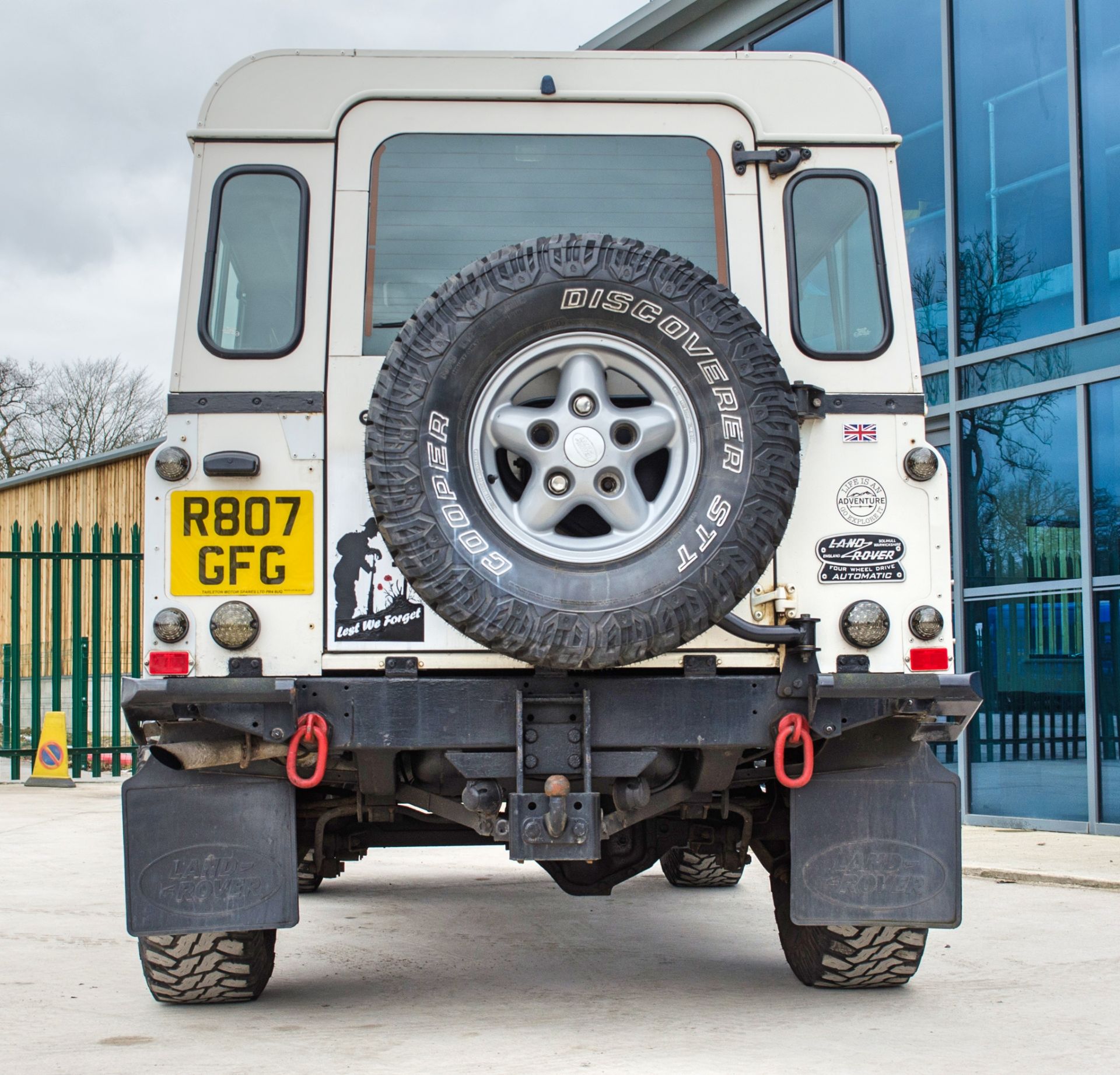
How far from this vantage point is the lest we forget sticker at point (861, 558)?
4559mm

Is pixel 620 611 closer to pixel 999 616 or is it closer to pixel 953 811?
pixel 953 811

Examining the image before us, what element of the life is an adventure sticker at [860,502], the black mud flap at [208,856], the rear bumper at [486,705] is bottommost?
the black mud flap at [208,856]

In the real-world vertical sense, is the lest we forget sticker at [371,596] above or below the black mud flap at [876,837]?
above

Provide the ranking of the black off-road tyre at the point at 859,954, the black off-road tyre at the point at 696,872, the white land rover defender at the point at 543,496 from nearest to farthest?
the white land rover defender at the point at 543,496, the black off-road tyre at the point at 859,954, the black off-road tyre at the point at 696,872

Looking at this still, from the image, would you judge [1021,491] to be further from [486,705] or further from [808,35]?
[486,705]

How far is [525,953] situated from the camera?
6.17 metres

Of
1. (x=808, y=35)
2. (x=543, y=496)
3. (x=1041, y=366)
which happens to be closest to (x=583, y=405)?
(x=543, y=496)

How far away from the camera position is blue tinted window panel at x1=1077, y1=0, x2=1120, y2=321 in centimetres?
1045

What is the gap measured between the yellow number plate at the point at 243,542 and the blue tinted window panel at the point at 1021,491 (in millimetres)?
7680

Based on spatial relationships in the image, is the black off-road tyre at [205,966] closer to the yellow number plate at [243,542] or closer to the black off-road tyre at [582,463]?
the yellow number plate at [243,542]

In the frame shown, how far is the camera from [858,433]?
4.64 meters

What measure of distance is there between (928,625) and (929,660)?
0.11m

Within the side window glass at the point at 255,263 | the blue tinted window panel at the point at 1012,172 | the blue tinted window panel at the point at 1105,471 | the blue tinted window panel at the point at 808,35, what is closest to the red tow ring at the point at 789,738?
the side window glass at the point at 255,263

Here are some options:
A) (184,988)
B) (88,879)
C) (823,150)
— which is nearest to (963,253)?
(823,150)
